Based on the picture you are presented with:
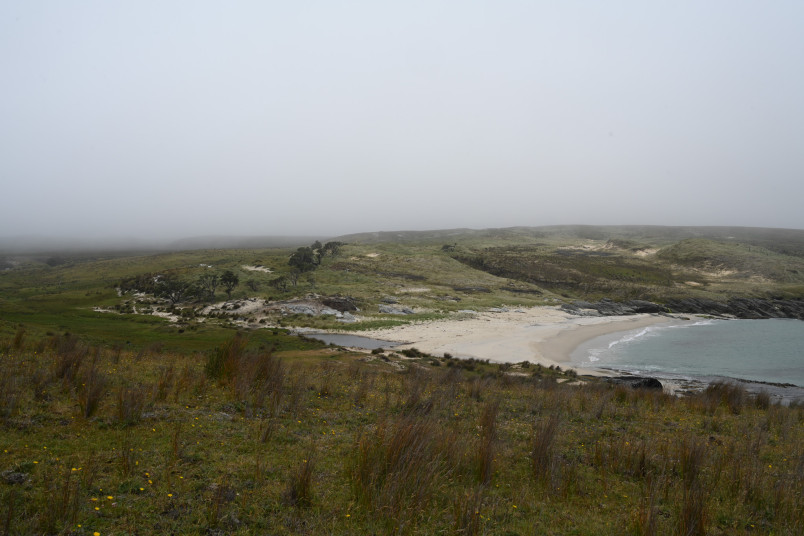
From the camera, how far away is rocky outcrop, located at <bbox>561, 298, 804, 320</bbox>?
73.5 m

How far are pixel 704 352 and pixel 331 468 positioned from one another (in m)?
46.3

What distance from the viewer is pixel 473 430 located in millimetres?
8922

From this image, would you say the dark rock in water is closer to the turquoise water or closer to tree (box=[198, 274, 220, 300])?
the turquoise water

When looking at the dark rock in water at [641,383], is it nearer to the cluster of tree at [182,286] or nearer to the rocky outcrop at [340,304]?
the rocky outcrop at [340,304]

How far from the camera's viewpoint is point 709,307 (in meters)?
77.8

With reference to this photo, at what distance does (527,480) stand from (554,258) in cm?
12117

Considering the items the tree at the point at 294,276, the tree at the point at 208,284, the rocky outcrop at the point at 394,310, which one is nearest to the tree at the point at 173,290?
the tree at the point at 208,284

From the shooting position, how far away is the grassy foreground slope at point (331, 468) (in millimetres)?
4516

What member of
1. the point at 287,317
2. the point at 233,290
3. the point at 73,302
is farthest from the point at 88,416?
the point at 73,302

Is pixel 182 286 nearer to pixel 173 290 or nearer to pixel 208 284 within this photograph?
pixel 173 290

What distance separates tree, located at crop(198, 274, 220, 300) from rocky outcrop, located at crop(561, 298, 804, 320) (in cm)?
6111

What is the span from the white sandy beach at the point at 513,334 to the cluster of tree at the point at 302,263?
2899cm

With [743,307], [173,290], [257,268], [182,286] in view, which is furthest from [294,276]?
[743,307]

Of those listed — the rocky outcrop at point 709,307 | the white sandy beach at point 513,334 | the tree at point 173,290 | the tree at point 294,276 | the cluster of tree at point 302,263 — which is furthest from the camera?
the rocky outcrop at point 709,307
